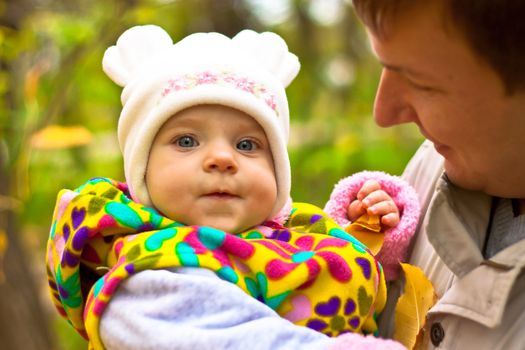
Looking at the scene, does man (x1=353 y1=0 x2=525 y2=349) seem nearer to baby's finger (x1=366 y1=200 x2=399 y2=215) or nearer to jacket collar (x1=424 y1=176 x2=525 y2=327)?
jacket collar (x1=424 y1=176 x2=525 y2=327)

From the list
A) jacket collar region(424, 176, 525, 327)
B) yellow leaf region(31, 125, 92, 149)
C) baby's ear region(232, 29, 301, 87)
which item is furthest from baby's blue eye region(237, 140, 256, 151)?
yellow leaf region(31, 125, 92, 149)

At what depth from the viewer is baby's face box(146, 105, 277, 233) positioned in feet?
5.90

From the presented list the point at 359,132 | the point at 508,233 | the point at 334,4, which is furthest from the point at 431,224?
the point at 334,4

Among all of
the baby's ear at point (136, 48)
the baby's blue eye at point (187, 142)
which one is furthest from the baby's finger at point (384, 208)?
the baby's ear at point (136, 48)

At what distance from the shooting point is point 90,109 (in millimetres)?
7168

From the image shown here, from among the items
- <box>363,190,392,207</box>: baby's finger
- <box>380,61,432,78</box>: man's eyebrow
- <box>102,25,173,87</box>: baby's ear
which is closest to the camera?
<box>380,61,432,78</box>: man's eyebrow

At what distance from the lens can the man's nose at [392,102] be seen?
1656 mm

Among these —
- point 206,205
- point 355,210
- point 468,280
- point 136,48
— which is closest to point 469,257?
point 468,280

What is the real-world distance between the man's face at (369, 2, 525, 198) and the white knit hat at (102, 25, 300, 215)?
308 mm

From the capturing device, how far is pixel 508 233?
5.76 feet

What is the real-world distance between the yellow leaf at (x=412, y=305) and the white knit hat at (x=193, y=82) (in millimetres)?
356

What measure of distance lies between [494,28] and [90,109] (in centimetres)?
603

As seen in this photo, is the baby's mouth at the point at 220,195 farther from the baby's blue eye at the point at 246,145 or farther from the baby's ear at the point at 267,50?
the baby's ear at the point at 267,50

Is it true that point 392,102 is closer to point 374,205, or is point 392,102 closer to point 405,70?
point 405,70
